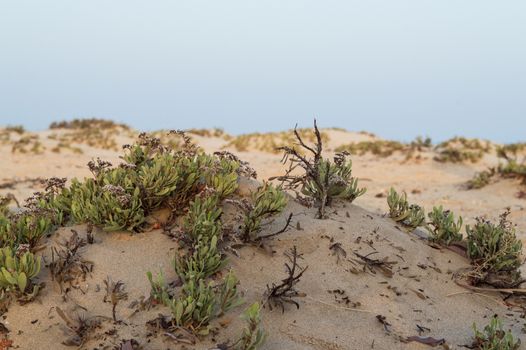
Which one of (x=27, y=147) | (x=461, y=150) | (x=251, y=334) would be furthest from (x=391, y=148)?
(x=251, y=334)

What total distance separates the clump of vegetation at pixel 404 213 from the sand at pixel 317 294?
7.5 inches

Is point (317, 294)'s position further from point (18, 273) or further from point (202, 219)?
point (18, 273)

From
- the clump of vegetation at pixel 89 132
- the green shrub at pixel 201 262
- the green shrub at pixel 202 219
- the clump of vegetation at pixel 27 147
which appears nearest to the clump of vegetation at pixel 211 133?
the clump of vegetation at pixel 89 132

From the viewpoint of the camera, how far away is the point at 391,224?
573cm

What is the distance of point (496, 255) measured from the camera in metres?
4.93

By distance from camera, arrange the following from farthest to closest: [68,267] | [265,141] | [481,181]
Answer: [265,141]
[481,181]
[68,267]

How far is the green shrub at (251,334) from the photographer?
329 centimetres

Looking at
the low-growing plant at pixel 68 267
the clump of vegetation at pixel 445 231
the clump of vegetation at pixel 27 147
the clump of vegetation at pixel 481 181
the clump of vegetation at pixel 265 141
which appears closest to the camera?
the low-growing plant at pixel 68 267

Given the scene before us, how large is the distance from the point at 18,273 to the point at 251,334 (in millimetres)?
1795

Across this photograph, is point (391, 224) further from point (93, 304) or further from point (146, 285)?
point (93, 304)

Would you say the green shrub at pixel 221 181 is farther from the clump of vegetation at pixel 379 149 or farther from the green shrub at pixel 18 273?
the clump of vegetation at pixel 379 149

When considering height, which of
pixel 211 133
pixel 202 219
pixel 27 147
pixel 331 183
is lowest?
pixel 27 147

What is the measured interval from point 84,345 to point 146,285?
65 cm

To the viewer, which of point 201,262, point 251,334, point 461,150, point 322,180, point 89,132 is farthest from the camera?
point 89,132
